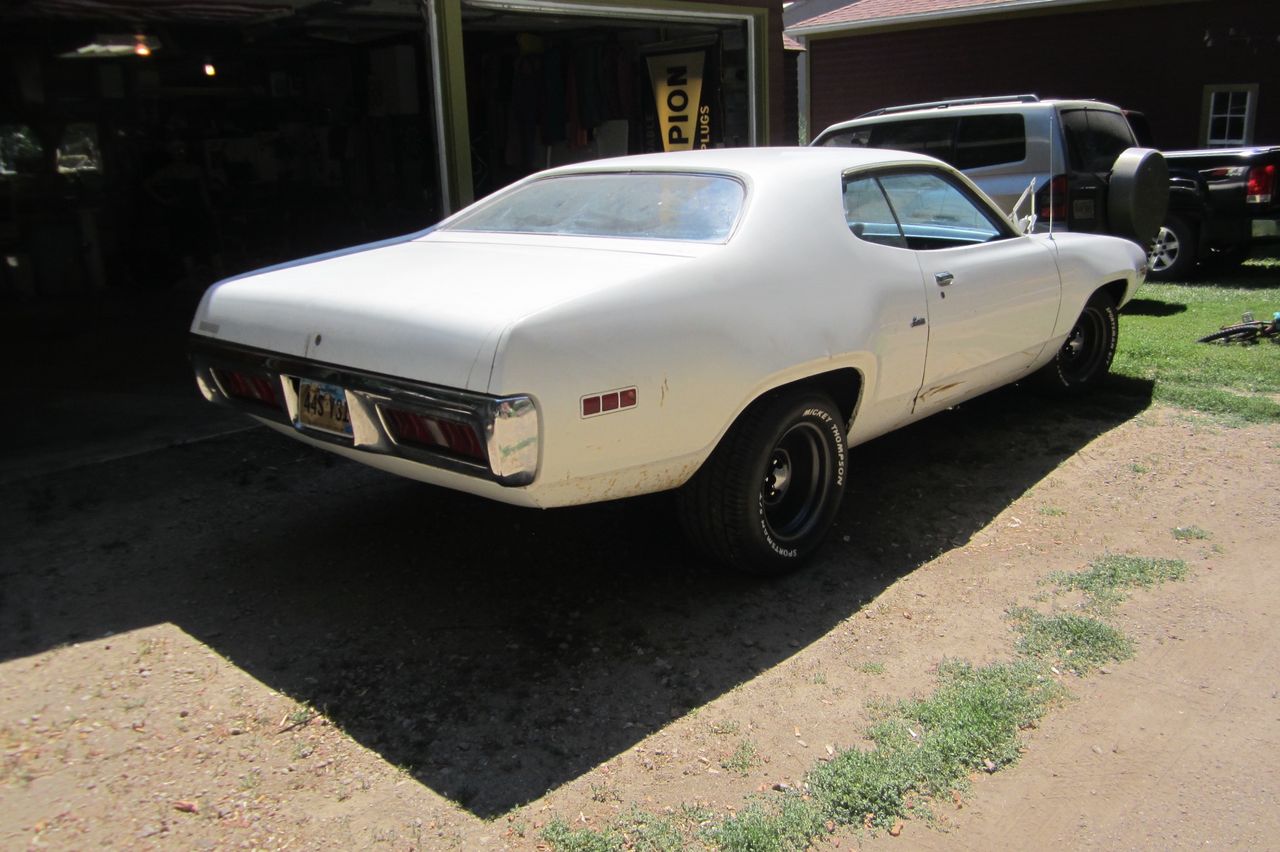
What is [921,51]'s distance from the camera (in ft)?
62.8

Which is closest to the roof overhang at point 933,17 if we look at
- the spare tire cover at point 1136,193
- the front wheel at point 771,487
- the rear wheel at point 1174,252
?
the rear wheel at point 1174,252

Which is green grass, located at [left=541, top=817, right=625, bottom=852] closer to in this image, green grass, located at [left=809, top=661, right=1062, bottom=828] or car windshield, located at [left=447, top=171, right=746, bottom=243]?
green grass, located at [left=809, top=661, right=1062, bottom=828]

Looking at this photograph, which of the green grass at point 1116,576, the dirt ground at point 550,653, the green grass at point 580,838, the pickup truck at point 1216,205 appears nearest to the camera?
the green grass at point 580,838

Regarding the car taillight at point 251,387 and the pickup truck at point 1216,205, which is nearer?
the car taillight at point 251,387

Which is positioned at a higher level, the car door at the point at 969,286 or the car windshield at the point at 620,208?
the car windshield at the point at 620,208

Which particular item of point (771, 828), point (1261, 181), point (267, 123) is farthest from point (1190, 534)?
point (267, 123)

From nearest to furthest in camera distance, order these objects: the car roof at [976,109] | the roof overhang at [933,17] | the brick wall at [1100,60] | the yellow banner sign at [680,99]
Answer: the car roof at [976,109], the yellow banner sign at [680,99], the brick wall at [1100,60], the roof overhang at [933,17]

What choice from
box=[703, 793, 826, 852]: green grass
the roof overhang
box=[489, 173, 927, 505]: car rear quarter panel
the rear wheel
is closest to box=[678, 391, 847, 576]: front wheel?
box=[489, 173, 927, 505]: car rear quarter panel

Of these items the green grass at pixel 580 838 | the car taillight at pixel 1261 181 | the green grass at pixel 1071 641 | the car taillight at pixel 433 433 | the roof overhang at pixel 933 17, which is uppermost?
the roof overhang at pixel 933 17

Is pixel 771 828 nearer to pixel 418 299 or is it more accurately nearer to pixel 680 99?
pixel 418 299

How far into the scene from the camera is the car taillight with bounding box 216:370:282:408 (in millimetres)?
3847

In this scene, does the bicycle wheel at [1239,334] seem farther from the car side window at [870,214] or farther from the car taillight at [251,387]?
the car taillight at [251,387]

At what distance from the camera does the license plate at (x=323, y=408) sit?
352cm

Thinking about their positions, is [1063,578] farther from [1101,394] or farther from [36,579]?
[36,579]
